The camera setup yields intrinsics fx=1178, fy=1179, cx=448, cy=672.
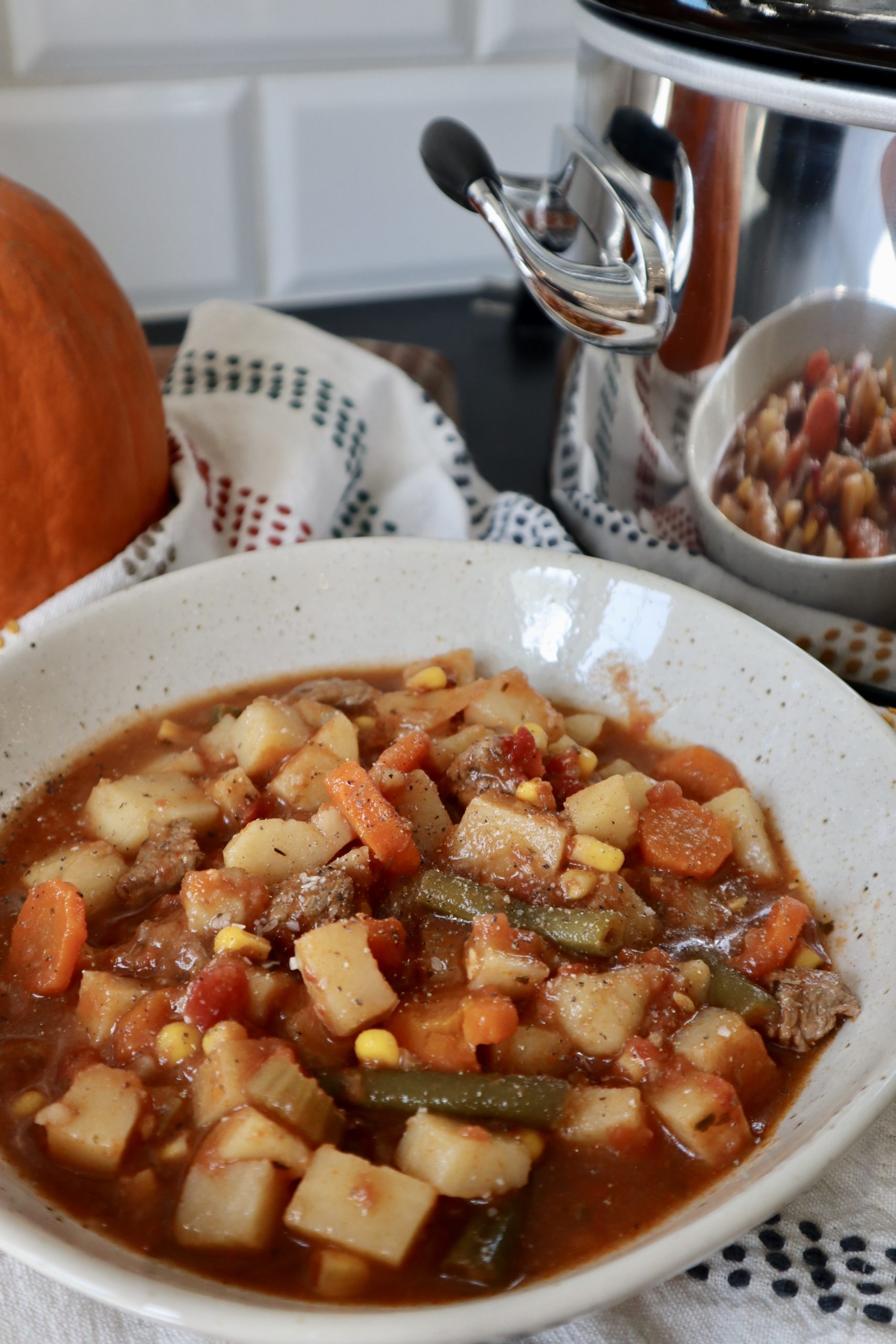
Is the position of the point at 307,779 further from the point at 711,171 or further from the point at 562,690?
the point at 711,171

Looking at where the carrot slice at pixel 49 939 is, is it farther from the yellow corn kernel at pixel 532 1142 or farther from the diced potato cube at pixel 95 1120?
the yellow corn kernel at pixel 532 1142

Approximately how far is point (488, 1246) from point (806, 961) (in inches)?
24.1

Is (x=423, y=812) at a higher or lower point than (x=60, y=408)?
lower

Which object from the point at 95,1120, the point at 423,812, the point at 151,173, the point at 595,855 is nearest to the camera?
the point at 95,1120


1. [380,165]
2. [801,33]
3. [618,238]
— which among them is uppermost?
[801,33]

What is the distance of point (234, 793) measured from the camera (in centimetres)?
182

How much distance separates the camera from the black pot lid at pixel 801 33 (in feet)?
5.16

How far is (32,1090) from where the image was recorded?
141 centimetres

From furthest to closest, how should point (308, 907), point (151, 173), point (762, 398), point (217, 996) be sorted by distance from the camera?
1. point (151, 173)
2. point (762, 398)
3. point (308, 907)
4. point (217, 996)

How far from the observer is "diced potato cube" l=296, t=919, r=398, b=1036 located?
1.44 metres

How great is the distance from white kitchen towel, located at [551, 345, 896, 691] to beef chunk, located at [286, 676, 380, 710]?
1.93ft

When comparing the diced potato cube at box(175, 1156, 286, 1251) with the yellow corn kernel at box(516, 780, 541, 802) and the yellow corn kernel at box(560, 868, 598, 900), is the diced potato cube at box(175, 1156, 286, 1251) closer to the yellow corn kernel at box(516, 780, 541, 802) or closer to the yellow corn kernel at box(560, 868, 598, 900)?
the yellow corn kernel at box(560, 868, 598, 900)

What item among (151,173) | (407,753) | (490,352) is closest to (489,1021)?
(407,753)

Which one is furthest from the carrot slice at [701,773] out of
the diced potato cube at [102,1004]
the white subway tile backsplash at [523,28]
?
the white subway tile backsplash at [523,28]
